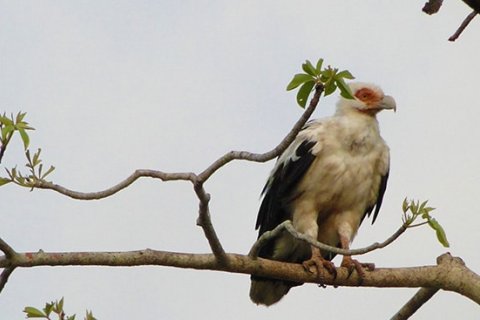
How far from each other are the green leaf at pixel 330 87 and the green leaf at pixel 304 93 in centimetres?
7

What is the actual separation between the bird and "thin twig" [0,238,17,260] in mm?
3397

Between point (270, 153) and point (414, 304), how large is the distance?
2396 mm

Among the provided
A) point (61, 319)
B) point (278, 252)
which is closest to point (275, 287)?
point (278, 252)

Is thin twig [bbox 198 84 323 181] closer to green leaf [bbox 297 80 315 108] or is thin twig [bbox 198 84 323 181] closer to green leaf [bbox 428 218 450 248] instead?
green leaf [bbox 297 80 315 108]

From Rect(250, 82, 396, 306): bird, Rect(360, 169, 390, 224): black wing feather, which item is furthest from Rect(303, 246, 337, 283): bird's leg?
Rect(360, 169, 390, 224): black wing feather

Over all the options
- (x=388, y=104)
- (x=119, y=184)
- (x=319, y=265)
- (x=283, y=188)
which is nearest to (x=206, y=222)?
(x=119, y=184)

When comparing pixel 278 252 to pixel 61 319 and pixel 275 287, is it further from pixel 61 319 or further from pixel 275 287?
pixel 61 319

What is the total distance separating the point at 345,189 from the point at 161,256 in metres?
3.15

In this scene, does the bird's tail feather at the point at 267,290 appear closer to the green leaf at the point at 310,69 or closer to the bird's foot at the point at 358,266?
the bird's foot at the point at 358,266

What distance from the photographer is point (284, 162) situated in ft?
24.7

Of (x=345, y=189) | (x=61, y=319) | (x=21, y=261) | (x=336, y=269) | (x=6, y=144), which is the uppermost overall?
(x=345, y=189)

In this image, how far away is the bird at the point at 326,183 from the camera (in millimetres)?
7355

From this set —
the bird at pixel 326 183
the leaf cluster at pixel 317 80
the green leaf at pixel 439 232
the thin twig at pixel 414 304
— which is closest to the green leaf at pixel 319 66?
the leaf cluster at pixel 317 80

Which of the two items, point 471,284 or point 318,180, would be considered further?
point 318,180
